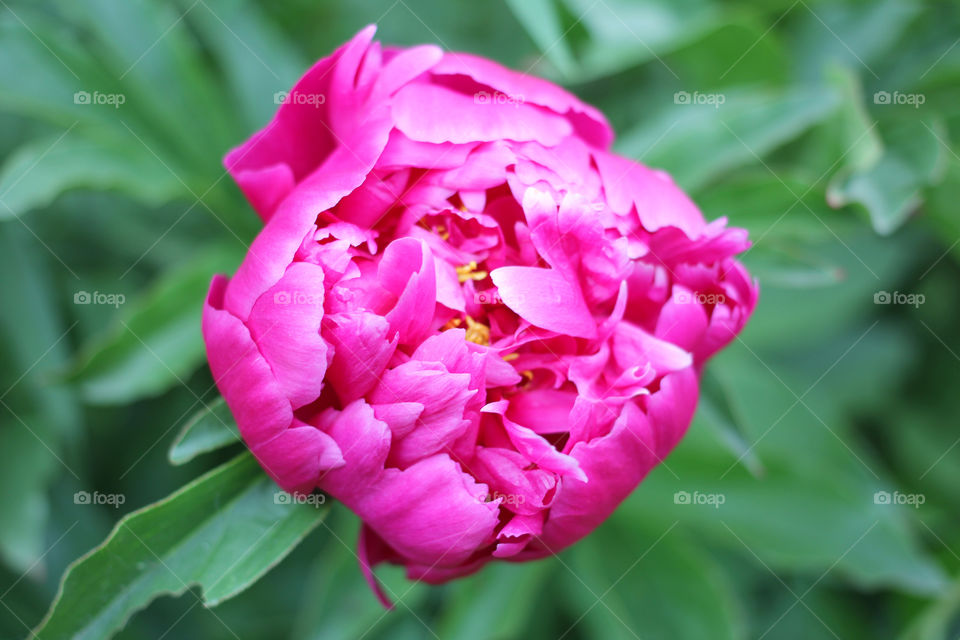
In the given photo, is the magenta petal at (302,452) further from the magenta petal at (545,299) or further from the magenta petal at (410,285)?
the magenta petal at (545,299)

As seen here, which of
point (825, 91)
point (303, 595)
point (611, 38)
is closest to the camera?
point (825, 91)

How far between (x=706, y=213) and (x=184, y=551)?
56.1 inches

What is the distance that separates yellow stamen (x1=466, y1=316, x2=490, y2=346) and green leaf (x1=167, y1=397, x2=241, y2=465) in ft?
1.44

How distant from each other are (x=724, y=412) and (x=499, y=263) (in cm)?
55

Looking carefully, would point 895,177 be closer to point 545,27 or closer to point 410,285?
point 545,27

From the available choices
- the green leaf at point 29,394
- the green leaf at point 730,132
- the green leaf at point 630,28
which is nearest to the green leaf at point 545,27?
the green leaf at point 630,28

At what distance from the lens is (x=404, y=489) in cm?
132

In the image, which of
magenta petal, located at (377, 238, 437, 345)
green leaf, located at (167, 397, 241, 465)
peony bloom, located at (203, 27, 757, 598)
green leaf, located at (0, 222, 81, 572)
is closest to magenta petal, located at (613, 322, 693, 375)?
peony bloom, located at (203, 27, 757, 598)

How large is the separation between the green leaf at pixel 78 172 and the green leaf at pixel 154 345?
209 millimetres

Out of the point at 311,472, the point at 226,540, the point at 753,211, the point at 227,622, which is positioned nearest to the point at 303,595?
the point at 227,622

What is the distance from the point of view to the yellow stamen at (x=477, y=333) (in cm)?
149

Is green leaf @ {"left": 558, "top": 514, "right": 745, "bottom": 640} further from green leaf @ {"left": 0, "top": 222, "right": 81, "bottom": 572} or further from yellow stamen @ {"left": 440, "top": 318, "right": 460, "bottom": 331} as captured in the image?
green leaf @ {"left": 0, "top": 222, "right": 81, "bottom": 572}

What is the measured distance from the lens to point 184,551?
142 cm

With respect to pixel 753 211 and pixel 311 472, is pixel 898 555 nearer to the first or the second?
pixel 753 211
